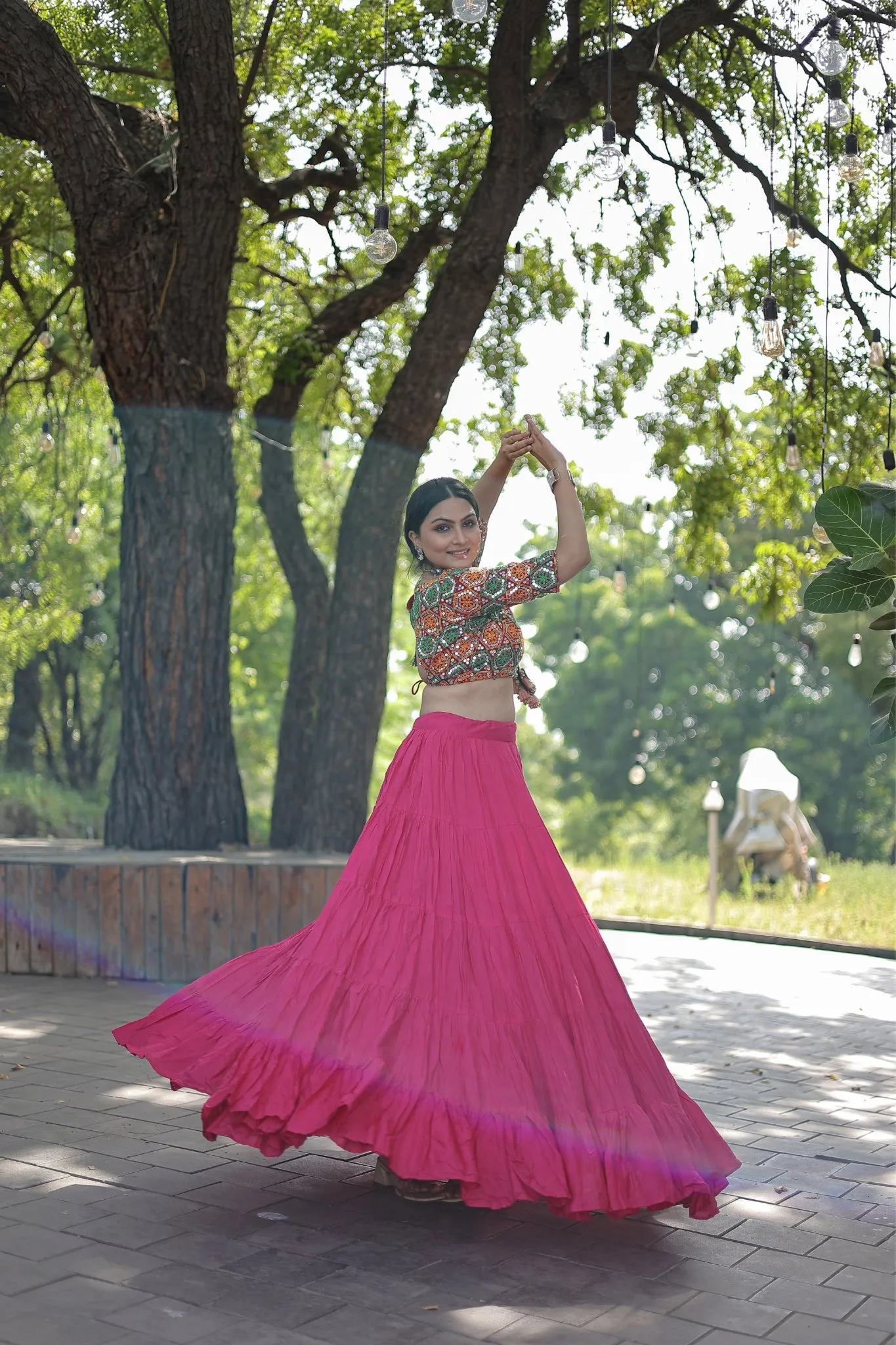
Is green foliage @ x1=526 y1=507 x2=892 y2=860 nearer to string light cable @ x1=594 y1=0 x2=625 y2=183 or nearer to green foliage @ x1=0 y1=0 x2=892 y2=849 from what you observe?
green foliage @ x1=0 y1=0 x2=892 y2=849

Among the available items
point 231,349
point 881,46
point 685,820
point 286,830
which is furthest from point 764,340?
point 685,820

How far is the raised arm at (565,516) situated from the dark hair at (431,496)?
27cm

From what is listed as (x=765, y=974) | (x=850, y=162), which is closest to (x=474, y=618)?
(x=850, y=162)

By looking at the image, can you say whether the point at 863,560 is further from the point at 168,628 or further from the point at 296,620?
the point at 296,620

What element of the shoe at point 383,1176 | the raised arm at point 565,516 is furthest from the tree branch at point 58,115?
the shoe at point 383,1176

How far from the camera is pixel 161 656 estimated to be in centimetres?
827

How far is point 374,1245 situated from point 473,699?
140 centimetres

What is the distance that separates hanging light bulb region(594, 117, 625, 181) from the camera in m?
5.27

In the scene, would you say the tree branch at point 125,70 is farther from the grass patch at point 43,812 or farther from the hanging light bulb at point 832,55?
the grass patch at point 43,812

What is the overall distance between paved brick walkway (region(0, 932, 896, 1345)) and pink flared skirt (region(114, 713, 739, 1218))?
198mm

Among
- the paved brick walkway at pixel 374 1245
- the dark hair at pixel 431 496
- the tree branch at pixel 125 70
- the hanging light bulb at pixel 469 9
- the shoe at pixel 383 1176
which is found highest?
the tree branch at pixel 125 70

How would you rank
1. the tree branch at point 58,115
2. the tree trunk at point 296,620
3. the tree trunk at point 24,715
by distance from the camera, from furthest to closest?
1. the tree trunk at point 24,715
2. the tree trunk at point 296,620
3. the tree branch at point 58,115

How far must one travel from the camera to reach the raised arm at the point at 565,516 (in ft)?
12.1

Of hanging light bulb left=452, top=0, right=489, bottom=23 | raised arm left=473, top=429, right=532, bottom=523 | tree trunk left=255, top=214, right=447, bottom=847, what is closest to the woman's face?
raised arm left=473, top=429, right=532, bottom=523
